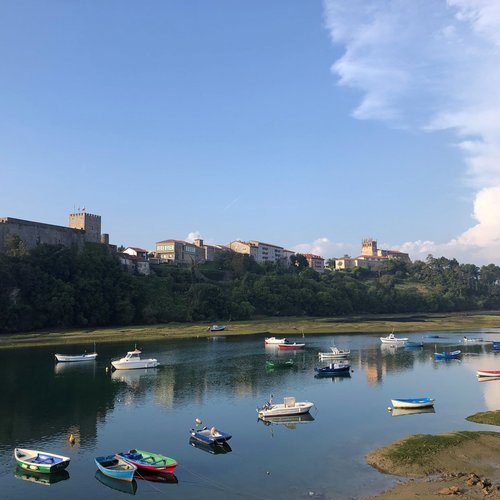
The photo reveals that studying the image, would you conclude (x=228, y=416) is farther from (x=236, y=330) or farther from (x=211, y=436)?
(x=236, y=330)

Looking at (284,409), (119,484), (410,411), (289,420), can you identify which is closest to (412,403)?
(410,411)

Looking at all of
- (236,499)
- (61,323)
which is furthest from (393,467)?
(61,323)

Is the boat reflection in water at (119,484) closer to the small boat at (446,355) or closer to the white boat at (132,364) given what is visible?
the white boat at (132,364)

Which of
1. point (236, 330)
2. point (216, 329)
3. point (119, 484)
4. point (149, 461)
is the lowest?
point (119, 484)

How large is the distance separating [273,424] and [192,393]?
1373 centimetres

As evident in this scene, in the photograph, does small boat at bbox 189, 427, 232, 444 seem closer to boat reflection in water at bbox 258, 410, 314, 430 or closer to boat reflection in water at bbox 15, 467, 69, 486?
boat reflection in water at bbox 258, 410, 314, 430

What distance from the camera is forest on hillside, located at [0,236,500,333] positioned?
10212 centimetres

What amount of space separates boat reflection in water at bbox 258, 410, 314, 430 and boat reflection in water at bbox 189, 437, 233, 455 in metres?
6.60

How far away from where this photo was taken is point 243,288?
472 ft

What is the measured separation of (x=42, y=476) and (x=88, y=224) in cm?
11524

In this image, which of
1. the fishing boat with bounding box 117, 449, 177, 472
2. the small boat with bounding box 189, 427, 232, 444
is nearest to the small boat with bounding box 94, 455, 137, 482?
the fishing boat with bounding box 117, 449, 177, 472

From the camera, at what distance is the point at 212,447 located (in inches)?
1300

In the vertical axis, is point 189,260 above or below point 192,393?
above

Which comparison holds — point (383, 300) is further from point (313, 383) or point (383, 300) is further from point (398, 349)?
point (313, 383)
